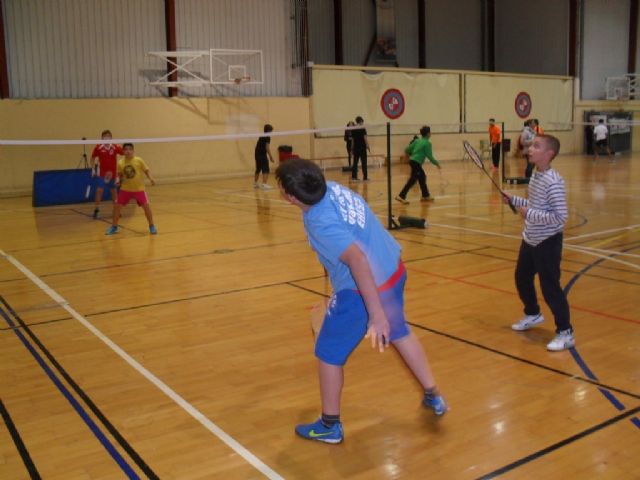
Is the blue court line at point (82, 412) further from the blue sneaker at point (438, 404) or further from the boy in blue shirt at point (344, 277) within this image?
the blue sneaker at point (438, 404)

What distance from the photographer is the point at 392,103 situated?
96.6ft

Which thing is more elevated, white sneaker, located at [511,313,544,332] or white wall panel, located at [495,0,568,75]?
white wall panel, located at [495,0,568,75]

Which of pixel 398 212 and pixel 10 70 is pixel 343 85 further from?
pixel 398 212

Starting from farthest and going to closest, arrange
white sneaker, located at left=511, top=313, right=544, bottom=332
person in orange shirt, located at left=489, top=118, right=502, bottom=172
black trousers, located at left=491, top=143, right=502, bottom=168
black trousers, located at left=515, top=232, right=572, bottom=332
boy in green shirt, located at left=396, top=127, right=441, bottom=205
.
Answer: black trousers, located at left=491, top=143, right=502, bottom=168
person in orange shirt, located at left=489, top=118, right=502, bottom=172
boy in green shirt, located at left=396, top=127, right=441, bottom=205
white sneaker, located at left=511, top=313, right=544, bottom=332
black trousers, located at left=515, top=232, right=572, bottom=332

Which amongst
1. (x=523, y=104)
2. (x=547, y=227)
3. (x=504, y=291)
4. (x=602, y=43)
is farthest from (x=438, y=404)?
(x=602, y=43)

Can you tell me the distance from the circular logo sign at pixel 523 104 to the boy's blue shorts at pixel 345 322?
105 feet

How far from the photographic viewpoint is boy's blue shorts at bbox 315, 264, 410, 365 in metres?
3.51

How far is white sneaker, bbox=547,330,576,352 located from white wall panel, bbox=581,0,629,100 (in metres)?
31.9

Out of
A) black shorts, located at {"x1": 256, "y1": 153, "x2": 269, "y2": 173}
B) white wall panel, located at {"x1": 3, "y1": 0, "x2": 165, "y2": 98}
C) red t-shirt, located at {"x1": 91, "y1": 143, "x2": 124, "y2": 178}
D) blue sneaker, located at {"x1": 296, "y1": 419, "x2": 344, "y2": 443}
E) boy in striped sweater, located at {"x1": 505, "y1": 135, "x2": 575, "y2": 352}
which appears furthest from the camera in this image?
white wall panel, located at {"x1": 3, "y1": 0, "x2": 165, "y2": 98}

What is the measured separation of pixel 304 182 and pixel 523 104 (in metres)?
32.6

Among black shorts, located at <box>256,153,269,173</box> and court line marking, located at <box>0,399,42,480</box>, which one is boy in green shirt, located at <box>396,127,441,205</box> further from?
court line marking, located at <box>0,399,42,480</box>

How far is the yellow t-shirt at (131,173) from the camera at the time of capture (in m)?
11.3

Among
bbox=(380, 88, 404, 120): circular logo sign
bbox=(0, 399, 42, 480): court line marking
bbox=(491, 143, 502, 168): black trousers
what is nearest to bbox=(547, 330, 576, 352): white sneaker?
bbox=(0, 399, 42, 480): court line marking

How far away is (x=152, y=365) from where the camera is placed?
5219 mm
